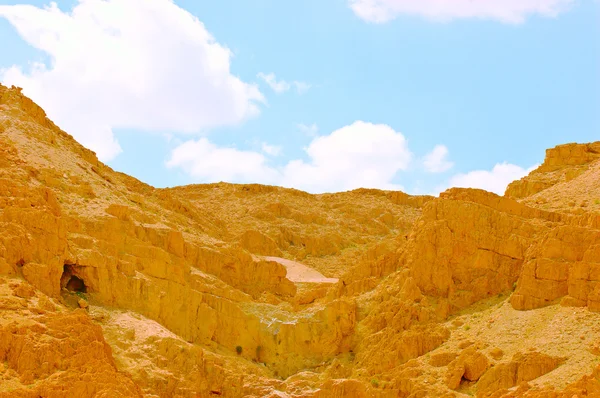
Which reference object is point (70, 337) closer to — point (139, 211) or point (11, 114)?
point (139, 211)

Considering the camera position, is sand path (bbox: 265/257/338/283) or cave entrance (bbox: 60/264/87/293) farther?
sand path (bbox: 265/257/338/283)

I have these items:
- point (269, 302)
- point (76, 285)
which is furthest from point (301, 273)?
point (76, 285)

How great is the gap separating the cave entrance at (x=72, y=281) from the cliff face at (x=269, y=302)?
0.19 ft

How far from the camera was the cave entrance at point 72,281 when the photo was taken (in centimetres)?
3894

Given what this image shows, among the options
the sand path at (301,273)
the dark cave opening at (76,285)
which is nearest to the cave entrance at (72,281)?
the dark cave opening at (76,285)

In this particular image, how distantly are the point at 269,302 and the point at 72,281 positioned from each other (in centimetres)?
1144

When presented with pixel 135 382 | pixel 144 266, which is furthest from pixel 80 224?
pixel 135 382

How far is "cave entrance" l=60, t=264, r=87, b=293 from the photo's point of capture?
38938 millimetres

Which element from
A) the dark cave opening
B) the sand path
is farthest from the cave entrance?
the sand path

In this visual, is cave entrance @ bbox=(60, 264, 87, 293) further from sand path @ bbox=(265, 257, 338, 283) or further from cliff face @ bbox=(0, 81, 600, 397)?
sand path @ bbox=(265, 257, 338, 283)

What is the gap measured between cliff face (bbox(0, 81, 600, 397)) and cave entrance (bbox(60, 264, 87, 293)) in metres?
0.06

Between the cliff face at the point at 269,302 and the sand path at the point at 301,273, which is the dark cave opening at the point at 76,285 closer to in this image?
the cliff face at the point at 269,302

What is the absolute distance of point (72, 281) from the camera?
3947 cm

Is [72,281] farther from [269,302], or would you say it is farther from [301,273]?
[301,273]
